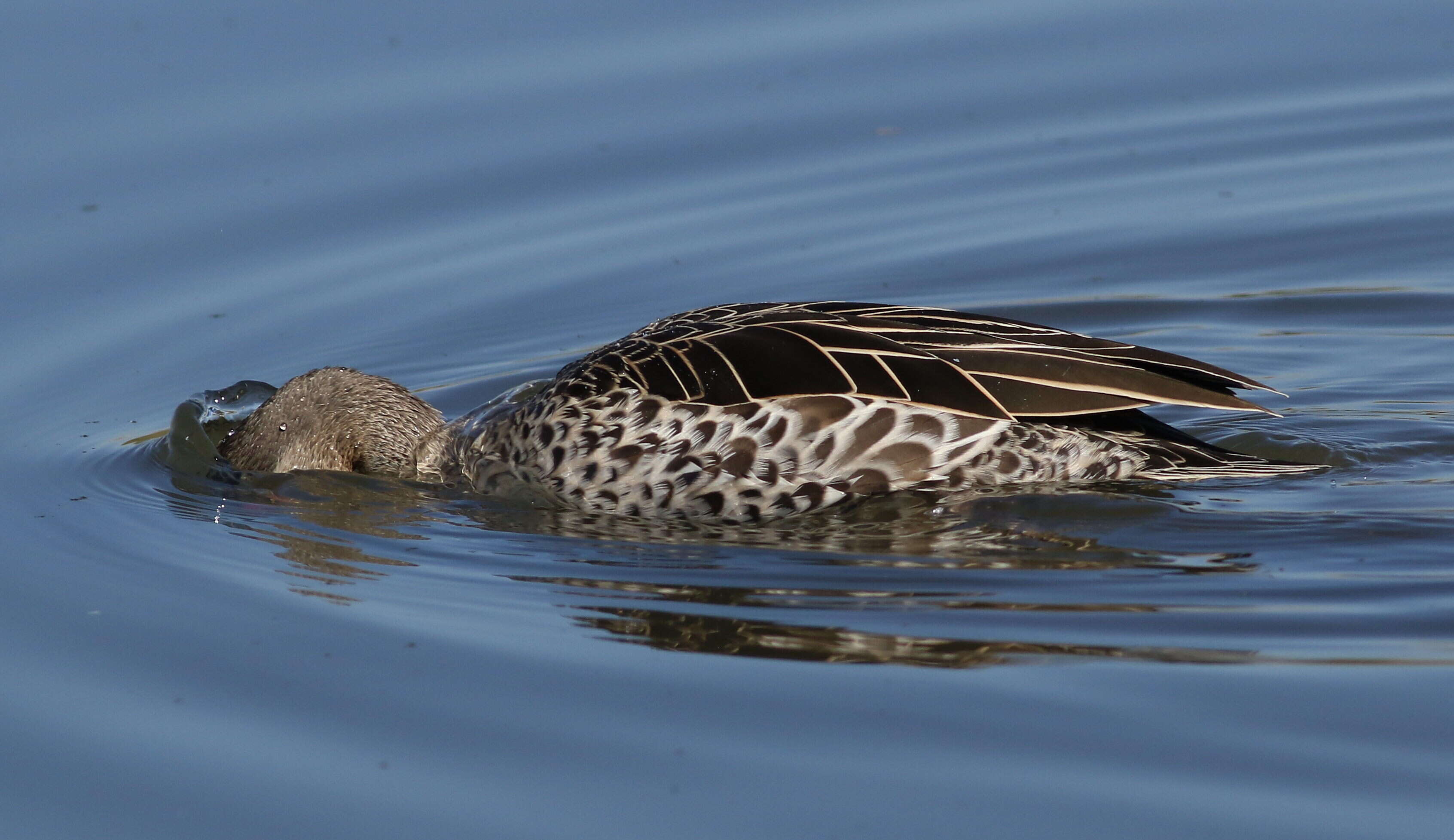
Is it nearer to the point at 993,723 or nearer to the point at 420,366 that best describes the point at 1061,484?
the point at 993,723

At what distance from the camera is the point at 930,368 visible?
7.78 meters

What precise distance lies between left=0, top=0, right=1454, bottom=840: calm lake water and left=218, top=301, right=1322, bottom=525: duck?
0.18 m

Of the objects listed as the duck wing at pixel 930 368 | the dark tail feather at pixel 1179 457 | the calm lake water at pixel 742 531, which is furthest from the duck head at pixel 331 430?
the dark tail feather at pixel 1179 457

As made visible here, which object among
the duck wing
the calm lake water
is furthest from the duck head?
the duck wing

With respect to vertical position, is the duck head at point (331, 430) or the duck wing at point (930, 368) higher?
the duck wing at point (930, 368)

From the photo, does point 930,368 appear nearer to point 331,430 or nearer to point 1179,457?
point 1179,457

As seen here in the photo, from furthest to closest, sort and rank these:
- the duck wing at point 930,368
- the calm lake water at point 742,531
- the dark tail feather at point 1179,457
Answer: the dark tail feather at point 1179,457 → the duck wing at point 930,368 → the calm lake water at point 742,531

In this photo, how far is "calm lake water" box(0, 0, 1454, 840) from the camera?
223 inches

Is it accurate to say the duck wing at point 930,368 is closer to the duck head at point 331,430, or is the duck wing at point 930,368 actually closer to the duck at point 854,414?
the duck at point 854,414

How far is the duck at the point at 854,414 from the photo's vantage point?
773 centimetres

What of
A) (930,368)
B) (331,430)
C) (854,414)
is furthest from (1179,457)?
(331,430)

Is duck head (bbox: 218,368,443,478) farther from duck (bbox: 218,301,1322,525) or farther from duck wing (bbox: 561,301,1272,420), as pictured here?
duck wing (bbox: 561,301,1272,420)

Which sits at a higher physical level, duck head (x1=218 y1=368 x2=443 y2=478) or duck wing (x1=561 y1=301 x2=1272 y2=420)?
duck wing (x1=561 y1=301 x2=1272 y2=420)

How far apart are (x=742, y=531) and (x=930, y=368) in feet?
3.52
